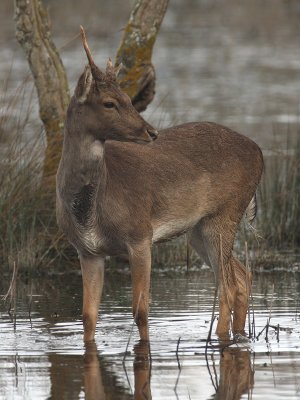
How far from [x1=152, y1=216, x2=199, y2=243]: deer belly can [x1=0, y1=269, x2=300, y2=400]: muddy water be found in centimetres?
67

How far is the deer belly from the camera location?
397 inches

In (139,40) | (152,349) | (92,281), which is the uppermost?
(139,40)

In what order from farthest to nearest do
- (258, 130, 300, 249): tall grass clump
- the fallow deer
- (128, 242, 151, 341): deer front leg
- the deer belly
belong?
(258, 130, 300, 249): tall grass clump
the deer belly
(128, 242, 151, 341): deer front leg
the fallow deer

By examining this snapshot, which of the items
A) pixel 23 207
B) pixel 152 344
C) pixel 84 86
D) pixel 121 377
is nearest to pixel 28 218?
pixel 23 207

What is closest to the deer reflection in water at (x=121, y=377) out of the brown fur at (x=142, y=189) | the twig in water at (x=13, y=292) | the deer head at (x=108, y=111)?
the twig in water at (x=13, y=292)

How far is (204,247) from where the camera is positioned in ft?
35.4

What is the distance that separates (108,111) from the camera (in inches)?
364

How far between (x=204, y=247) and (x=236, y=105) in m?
13.4

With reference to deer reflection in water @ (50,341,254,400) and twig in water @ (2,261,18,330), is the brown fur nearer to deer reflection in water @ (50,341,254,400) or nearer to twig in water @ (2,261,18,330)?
twig in water @ (2,261,18,330)

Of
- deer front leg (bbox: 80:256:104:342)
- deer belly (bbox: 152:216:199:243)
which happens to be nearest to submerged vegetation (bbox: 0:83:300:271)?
deer front leg (bbox: 80:256:104:342)

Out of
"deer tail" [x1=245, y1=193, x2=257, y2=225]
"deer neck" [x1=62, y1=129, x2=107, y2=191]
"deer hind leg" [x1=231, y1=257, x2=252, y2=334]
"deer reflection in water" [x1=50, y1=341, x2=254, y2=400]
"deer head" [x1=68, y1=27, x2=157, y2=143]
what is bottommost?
"deer reflection in water" [x1=50, y1=341, x2=254, y2=400]

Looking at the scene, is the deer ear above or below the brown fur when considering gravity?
above

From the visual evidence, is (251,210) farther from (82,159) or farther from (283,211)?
(283,211)

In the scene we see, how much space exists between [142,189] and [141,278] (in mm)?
690
